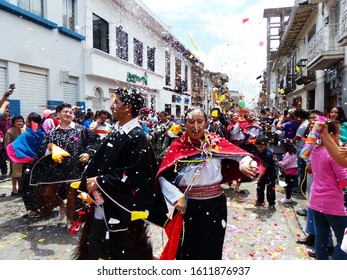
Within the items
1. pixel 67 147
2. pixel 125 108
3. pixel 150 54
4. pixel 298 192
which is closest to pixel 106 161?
pixel 125 108

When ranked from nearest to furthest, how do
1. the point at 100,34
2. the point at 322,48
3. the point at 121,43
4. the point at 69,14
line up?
1. the point at 69,14
2. the point at 322,48
3. the point at 100,34
4. the point at 121,43

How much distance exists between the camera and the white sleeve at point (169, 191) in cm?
241

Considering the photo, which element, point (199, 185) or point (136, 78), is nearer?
point (199, 185)

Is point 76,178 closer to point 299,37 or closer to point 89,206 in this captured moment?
point 89,206

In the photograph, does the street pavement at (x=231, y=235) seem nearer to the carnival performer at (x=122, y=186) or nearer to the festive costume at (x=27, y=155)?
the festive costume at (x=27, y=155)

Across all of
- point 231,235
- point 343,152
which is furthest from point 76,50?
point 343,152

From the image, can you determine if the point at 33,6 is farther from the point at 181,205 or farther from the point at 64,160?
the point at 181,205

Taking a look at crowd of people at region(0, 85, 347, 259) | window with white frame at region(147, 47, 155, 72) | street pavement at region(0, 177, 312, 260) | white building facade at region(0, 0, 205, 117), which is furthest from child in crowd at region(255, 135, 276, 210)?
window with white frame at region(147, 47, 155, 72)

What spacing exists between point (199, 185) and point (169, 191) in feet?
0.79

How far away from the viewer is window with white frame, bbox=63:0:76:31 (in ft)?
39.8

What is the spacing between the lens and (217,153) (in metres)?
2.56

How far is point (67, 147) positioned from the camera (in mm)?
4254

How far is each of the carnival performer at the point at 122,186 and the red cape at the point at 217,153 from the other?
15 cm

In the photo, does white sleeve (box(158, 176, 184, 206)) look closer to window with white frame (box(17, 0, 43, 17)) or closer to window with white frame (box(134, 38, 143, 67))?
window with white frame (box(17, 0, 43, 17))
